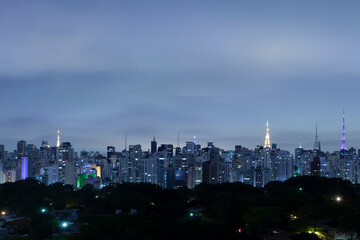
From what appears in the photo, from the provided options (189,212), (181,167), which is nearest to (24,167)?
(181,167)

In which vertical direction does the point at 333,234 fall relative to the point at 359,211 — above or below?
below

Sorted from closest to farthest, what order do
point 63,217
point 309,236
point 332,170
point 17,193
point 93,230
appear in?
point 93,230
point 309,236
point 63,217
point 17,193
point 332,170

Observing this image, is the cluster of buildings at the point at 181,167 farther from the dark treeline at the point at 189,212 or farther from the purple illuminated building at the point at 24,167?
the dark treeline at the point at 189,212

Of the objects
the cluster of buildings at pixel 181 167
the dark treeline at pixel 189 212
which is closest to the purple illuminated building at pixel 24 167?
the cluster of buildings at pixel 181 167

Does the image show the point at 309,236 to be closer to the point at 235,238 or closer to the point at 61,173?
the point at 235,238

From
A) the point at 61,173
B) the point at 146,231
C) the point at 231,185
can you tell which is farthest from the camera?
the point at 61,173

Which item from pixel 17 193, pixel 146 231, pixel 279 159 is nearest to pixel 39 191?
pixel 17 193

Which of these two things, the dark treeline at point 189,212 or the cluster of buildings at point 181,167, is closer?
the dark treeline at point 189,212
